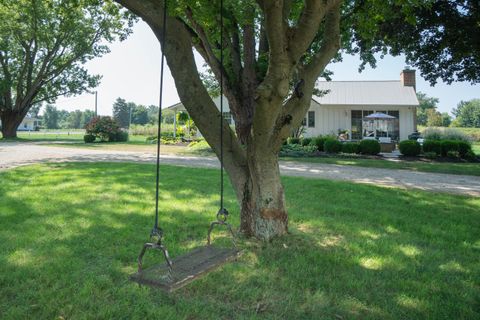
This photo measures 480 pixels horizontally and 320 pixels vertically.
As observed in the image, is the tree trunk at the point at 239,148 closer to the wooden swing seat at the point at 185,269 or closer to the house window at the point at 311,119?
the wooden swing seat at the point at 185,269

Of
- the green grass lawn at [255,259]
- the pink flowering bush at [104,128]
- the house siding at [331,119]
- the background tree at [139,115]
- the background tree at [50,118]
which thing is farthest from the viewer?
the background tree at [50,118]

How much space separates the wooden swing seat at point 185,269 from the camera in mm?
2814

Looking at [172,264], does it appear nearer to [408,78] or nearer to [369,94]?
[369,94]

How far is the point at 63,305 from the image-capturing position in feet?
10.5

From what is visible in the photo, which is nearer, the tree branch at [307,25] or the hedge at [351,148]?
the tree branch at [307,25]

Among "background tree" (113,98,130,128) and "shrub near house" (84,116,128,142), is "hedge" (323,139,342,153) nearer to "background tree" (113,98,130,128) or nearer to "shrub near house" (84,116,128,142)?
"shrub near house" (84,116,128,142)

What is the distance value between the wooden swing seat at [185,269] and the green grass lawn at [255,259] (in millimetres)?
329

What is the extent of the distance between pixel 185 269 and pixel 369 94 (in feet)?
104

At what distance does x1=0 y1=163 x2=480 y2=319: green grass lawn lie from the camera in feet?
10.6

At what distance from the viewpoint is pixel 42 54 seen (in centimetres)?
3447

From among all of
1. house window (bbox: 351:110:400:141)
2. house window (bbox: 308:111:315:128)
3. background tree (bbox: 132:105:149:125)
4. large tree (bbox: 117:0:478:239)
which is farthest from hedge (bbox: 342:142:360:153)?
background tree (bbox: 132:105:149:125)

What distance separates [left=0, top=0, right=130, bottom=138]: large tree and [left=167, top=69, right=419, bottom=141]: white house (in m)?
13.2

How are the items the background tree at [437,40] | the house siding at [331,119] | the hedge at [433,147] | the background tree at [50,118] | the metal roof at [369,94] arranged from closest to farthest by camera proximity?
the background tree at [437,40]
the hedge at [433,147]
the metal roof at [369,94]
the house siding at [331,119]
the background tree at [50,118]

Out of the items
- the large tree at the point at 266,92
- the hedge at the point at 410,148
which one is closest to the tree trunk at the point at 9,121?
the hedge at the point at 410,148
